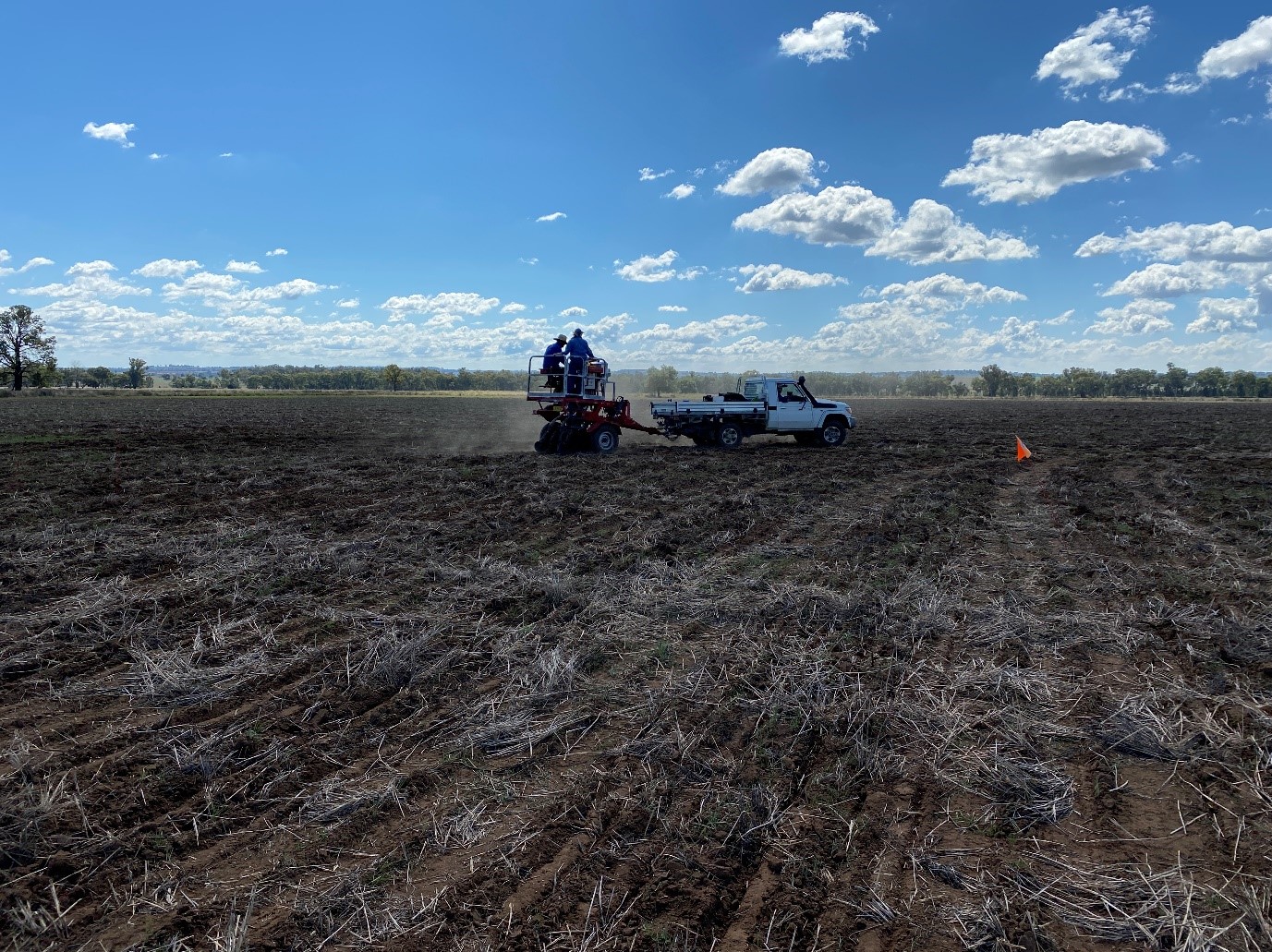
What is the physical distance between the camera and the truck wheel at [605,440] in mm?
18406

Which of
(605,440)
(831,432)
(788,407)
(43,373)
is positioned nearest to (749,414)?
(788,407)

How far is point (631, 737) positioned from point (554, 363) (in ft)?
46.8

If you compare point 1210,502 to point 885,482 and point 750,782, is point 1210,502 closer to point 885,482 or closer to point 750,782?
point 885,482

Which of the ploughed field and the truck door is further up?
the truck door

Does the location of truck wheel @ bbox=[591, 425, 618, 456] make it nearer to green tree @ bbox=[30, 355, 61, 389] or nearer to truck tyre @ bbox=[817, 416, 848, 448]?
truck tyre @ bbox=[817, 416, 848, 448]

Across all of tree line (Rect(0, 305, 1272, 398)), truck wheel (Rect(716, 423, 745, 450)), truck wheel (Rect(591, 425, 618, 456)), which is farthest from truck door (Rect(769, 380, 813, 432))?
tree line (Rect(0, 305, 1272, 398))

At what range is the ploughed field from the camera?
9.55 feet

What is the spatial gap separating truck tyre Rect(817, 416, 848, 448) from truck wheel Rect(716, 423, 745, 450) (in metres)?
2.90

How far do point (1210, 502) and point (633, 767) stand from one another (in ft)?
42.3

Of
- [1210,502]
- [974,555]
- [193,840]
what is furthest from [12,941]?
[1210,502]

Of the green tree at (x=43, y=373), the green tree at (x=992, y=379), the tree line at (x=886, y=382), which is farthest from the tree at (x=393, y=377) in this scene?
the green tree at (x=992, y=379)

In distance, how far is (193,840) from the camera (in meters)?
3.30

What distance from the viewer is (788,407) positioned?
795 inches

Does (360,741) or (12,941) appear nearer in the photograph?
(12,941)
